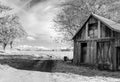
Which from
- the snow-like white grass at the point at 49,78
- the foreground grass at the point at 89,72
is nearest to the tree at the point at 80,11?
the foreground grass at the point at 89,72

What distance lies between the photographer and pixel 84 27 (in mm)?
18188

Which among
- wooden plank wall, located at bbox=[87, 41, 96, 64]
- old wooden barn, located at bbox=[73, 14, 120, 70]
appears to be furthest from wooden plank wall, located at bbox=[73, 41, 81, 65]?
wooden plank wall, located at bbox=[87, 41, 96, 64]

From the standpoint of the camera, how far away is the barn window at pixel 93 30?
16.4 metres

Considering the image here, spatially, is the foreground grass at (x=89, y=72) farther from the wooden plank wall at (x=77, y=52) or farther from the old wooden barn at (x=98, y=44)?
the wooden plank wall at (x=77, y=52)

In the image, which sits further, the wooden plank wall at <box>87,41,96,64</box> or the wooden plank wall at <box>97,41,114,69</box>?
the wooden plank wall at <box>87,41,96,64</box>

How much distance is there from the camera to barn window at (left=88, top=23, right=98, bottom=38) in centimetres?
1642

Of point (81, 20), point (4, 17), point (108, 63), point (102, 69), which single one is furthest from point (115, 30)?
point (4, 17)

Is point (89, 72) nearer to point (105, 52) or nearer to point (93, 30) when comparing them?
point (105, 52)

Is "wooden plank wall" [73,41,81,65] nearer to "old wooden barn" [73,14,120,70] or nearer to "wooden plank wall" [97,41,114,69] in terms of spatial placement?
"old wooden barn" [73,14,120,70]

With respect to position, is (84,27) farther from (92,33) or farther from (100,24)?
(100,24)

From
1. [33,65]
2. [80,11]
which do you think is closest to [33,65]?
[33,65]

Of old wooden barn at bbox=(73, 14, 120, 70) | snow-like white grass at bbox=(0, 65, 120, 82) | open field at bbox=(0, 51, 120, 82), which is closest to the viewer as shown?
snow-like white grass at bbox=(0, 65, 120, 82)

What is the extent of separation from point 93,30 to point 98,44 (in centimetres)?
212

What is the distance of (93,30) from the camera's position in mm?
16891
